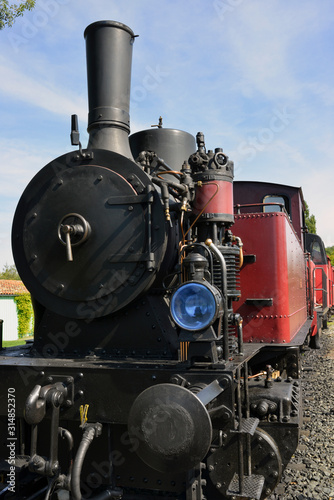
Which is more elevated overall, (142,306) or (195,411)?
(142,306)

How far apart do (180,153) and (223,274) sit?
5.50 feet

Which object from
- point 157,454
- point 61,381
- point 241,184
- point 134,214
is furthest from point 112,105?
point 241,184

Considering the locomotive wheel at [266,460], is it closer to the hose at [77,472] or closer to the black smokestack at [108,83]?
the hose at [77,472]

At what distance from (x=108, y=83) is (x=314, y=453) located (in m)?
3.82

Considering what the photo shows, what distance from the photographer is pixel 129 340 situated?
3166mm

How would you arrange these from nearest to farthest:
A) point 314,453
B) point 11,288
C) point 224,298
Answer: point 224,298
point 314,453
point 11,288

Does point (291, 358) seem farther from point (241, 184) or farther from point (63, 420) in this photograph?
point (241, 184)

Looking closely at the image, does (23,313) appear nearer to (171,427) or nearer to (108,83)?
(108,83)

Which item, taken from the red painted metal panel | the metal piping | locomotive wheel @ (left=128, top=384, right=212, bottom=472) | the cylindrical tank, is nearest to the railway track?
the red painted metal panel

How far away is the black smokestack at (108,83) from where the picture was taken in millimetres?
3543

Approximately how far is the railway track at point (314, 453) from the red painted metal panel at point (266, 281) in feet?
3.66

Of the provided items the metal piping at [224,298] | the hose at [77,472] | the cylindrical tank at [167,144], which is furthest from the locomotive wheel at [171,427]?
the cylindrical tank at [167,144]

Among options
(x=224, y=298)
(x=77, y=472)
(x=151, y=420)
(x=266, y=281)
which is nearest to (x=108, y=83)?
(x=224, y=298)

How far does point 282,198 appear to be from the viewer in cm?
661
